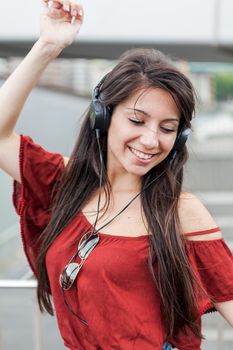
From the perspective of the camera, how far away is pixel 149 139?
134 centimetres

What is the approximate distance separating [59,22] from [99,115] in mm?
289

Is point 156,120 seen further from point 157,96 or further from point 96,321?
point 96,321

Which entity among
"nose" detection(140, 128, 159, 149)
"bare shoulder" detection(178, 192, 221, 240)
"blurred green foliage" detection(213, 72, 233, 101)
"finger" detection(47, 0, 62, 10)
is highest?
"blurred green foliage" detection(213, 72, 233, 101)

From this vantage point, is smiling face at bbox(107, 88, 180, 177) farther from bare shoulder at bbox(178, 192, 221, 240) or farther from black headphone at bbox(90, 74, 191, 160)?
bare shoulder at bbox(178, 192, 221, 240)

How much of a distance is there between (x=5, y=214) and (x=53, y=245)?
9.82ft

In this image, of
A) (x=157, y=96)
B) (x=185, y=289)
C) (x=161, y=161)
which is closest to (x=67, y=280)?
(x=185, y=289)

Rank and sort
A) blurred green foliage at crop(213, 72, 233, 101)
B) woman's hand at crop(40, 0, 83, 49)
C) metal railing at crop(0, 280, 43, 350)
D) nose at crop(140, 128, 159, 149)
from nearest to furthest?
1. nose at crop(140, 128, 159, 149)
2. woman's hand at crop(40, 0, 83, 49)
3. metal railing at crop(0, 280, 43, 350)
4. blurred green foliage at crop(213, 72, 233, 101)

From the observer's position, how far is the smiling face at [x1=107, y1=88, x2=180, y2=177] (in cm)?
134

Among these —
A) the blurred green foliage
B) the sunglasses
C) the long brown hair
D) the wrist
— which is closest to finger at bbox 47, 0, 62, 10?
the wrist

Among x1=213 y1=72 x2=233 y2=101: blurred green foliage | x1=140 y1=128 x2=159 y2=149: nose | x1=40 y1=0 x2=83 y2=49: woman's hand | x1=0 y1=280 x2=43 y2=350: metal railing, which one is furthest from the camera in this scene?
x1=213 y1=72 x2=233 y2=101: blurred green foliage

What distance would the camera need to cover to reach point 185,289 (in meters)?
1.39

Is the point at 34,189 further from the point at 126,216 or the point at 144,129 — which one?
the point at 144,129

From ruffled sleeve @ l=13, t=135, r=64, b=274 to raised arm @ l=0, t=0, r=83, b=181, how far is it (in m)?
0.07

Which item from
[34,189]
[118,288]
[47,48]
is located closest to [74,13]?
[47,48]
